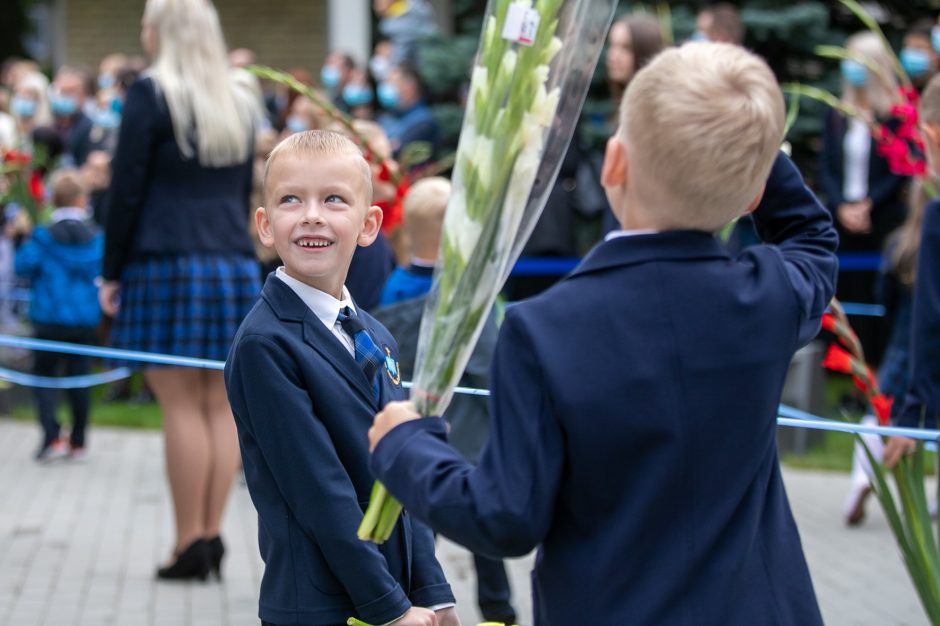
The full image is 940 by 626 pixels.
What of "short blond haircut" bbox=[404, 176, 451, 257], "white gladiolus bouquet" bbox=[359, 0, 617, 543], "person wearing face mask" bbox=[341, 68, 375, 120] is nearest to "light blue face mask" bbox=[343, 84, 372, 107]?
"person wearing face mask" bbox=[341, 68, 375, 120]

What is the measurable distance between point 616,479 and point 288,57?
20146 mm

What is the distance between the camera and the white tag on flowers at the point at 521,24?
2.09 metres

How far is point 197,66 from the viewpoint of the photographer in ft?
17.9

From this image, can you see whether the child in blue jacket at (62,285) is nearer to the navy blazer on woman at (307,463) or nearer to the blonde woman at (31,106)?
the blonde woman at (31,106)

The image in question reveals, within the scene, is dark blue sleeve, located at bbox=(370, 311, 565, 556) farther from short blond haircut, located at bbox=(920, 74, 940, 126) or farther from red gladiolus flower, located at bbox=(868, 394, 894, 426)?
short blond haircut, located at bbox=(920, 74, 940, 126)

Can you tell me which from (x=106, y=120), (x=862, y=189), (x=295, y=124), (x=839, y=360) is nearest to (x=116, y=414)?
(x=295, y=124)

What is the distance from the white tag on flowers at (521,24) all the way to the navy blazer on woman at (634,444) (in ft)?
1.10

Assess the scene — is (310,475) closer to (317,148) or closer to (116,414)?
(317,148)

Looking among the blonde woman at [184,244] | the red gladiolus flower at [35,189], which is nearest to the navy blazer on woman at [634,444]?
the blonde woman at [184,244]

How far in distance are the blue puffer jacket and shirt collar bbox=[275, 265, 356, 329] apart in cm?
616

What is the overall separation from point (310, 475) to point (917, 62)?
784 centimetres

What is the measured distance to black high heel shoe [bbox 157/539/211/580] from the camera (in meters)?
5.50

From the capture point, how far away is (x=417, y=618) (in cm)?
264

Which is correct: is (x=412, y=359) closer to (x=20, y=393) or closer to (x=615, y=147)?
(x=615, y=147)
